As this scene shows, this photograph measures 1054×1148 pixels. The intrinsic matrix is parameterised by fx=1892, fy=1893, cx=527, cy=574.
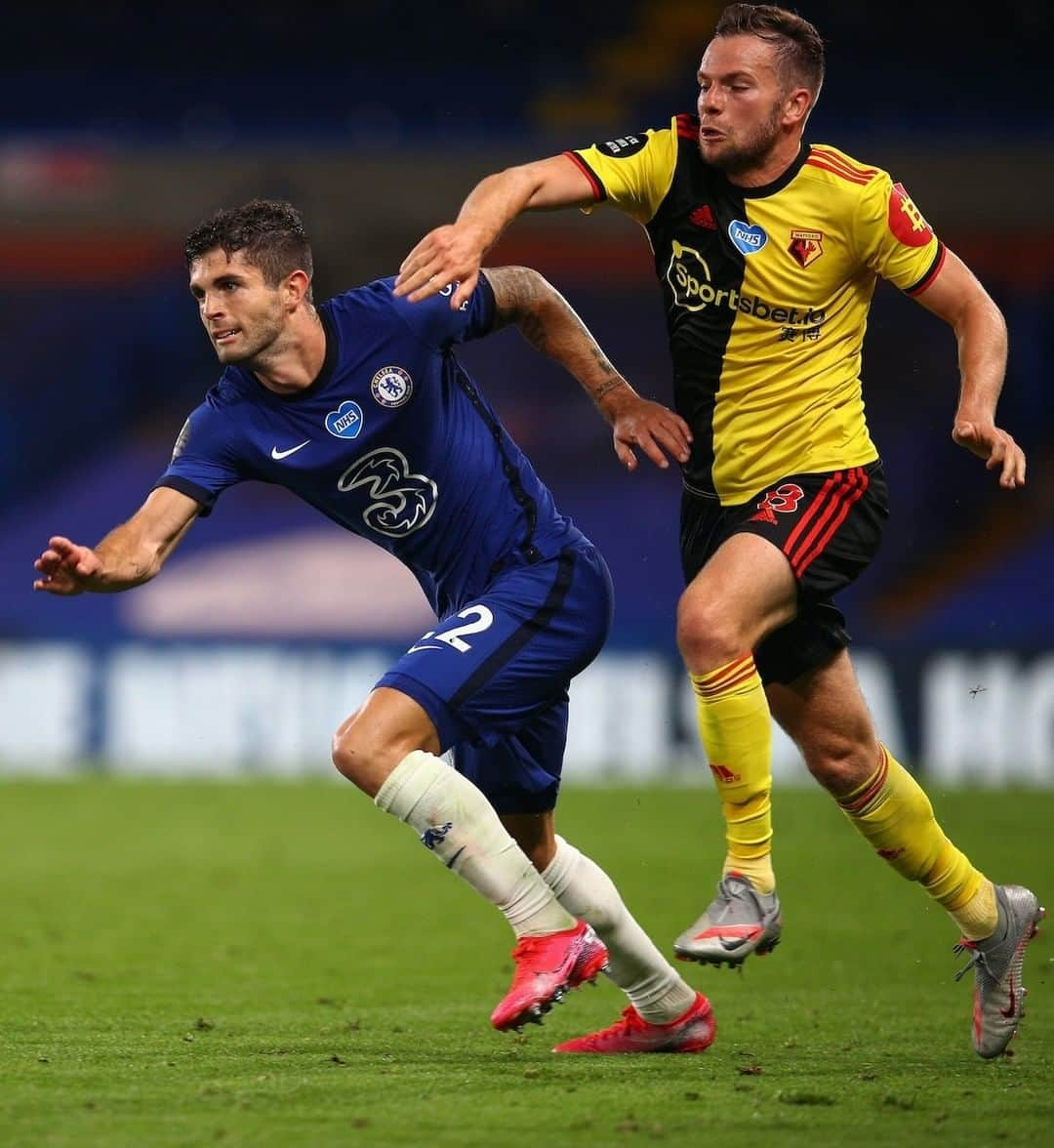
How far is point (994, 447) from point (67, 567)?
89.6 inches

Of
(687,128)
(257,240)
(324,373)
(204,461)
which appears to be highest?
(687,128)

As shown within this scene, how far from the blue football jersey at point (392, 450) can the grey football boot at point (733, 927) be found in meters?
1.07

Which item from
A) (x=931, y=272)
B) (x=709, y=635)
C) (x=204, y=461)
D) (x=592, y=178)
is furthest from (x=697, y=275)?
(x=204, y=461)

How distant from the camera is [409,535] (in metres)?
5.11

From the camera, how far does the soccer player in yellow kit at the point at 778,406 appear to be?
474 cm

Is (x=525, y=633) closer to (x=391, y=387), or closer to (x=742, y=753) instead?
(x=742, y=753)

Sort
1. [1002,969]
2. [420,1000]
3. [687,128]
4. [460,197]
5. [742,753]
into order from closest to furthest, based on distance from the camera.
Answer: [742,753]
[687,128]
[1002,969]
[420,1000]
[460,197]

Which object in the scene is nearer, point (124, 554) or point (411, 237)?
point (124, 554)

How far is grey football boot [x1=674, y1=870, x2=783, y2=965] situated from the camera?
14.6ft

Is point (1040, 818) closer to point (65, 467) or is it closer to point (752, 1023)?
point (752, 1023)

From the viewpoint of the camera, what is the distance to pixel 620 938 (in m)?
4.99

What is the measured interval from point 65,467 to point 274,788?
613 cm

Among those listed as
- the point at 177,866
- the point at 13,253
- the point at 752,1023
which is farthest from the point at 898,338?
the point at 752,1023

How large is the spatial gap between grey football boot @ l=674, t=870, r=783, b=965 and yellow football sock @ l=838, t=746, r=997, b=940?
1.82ft
